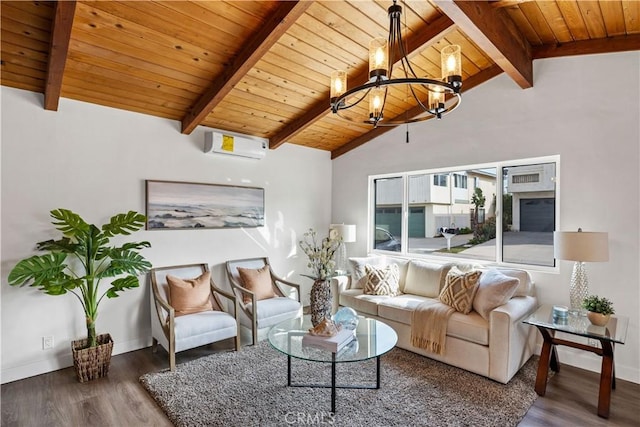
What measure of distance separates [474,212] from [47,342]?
15.3 feet

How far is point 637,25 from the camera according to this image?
2.69 m

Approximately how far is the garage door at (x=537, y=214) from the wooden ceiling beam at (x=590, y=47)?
1403mm

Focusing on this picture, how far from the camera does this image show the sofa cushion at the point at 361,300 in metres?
3.70

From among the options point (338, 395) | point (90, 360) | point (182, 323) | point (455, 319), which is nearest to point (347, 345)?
point (338, 395)

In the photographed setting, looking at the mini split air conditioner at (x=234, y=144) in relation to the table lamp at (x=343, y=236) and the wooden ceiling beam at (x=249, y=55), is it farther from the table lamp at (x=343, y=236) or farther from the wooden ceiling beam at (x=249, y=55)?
the table lamp at (x=343, y=236)

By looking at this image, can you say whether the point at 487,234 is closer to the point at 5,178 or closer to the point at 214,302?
the point at 214,302

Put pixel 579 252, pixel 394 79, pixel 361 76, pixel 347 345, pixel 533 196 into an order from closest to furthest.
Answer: pixel 394 79, pixel 347 345, pixel 579 252, pixel 361 76, pixel 533 196

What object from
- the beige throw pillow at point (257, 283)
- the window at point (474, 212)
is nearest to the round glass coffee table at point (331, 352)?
the beige throw pillow at point (257, 283)

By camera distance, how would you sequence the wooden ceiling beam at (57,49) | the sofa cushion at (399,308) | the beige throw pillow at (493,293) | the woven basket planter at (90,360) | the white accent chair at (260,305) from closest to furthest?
1. the wooden ceiling beam at (57,49)
2. the woven basket planter at (90,360)
3. the beige throw pillow at (493,293)
4. the sofa cushion at (399,308)
5. the white accent chair at (260,305)

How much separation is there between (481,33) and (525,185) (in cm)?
180

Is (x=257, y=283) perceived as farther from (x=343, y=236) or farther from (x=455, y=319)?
(x=455, y=319)

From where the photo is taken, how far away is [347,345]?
8.35 feet

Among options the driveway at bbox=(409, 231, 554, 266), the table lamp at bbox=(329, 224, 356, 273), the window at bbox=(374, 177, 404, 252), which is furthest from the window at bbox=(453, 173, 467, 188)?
the table lamp at bbox=(329, 224, 356, 273)

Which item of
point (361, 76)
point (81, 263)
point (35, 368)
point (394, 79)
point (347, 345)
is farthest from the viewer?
point (361, 76)
